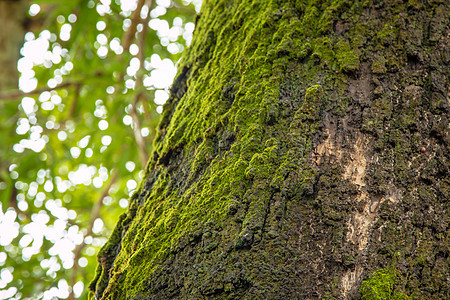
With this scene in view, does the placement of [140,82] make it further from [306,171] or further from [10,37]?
[306,171]

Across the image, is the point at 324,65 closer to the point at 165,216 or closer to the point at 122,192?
the point at 165,216

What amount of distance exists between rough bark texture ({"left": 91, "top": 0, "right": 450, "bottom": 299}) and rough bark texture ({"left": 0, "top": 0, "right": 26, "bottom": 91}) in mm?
3266

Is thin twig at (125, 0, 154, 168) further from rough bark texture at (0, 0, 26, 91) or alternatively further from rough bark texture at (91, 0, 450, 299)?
rough bark texture at (0, 0, 26, 91)


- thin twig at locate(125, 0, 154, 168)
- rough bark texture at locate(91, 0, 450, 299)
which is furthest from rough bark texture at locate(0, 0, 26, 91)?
rough bark texture at locate(91, 0, 450, 299)

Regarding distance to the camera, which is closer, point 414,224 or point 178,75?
point 414,224

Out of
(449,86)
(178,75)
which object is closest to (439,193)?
(449,86)

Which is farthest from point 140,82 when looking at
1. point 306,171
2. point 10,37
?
point 306,171

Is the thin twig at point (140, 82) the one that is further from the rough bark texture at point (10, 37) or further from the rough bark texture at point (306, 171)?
the rough bark texture at point (10, 37)

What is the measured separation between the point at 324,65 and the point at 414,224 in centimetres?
44

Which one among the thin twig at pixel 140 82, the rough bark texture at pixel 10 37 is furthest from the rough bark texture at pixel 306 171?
the rough bark texture at pixel 10 37

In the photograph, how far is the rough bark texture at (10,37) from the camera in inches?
142

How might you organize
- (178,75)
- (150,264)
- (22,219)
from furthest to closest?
(22,219)
(178,75)
(150,264)

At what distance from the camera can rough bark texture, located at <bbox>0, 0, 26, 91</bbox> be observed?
3596 millimetres

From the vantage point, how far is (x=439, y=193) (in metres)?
0.79
